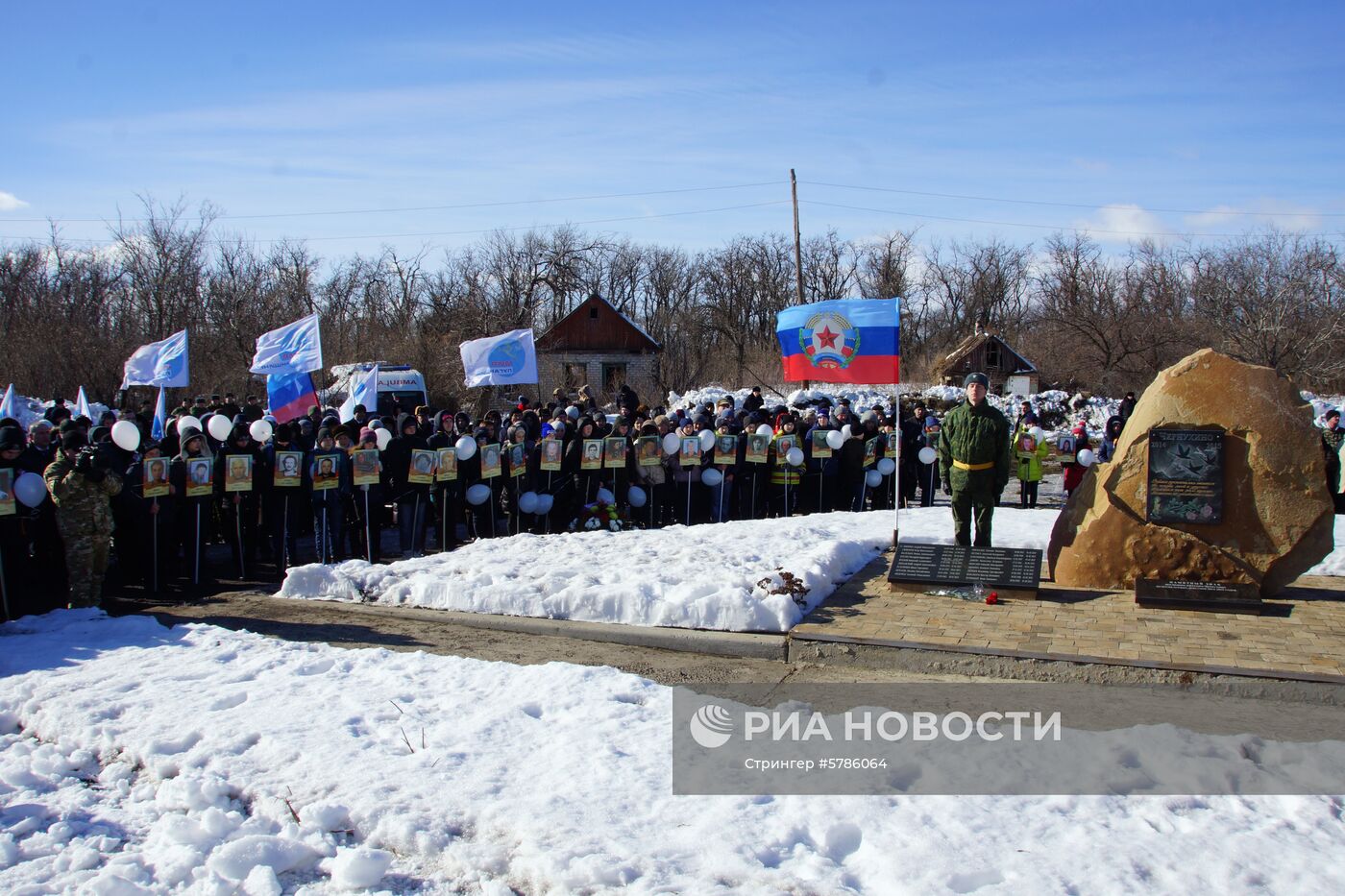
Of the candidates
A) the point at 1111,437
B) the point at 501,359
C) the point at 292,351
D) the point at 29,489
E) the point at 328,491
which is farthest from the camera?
the point at 1111,437

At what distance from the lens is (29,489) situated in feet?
31.1

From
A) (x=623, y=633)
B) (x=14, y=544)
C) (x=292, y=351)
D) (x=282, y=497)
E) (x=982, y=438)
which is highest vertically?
(x=292, y=351)

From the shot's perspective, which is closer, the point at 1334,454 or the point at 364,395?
the point at 1334,454

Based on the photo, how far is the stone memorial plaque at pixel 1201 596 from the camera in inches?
336

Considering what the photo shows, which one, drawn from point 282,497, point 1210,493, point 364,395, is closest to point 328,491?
point 282,497

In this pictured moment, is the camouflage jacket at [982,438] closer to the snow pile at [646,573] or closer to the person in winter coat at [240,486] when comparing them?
the snow pile at [646,573]

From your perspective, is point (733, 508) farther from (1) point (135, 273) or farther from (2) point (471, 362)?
(1) point (135, 273)

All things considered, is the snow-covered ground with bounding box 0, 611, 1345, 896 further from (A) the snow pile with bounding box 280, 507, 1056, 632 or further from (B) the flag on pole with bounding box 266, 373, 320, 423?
(B) the flag on pole with bounding box 266, 373, 320, 423

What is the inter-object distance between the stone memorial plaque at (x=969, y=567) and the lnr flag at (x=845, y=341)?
158 inches

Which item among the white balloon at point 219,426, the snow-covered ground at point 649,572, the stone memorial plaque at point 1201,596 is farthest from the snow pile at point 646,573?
the white balloon at point 219,426

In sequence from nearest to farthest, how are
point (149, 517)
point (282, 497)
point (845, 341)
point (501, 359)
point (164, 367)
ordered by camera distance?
1. point (149, 517)
2. point (282, 497)
3. point (845, 341)
4. point (164, 367)
5. point (501, 359)

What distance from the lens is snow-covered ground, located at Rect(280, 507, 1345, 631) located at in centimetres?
875

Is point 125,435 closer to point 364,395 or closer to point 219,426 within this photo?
point 219,426

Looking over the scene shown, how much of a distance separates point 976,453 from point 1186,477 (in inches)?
76.1
